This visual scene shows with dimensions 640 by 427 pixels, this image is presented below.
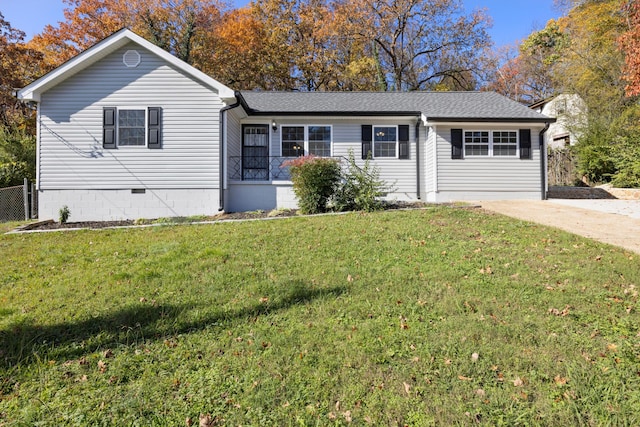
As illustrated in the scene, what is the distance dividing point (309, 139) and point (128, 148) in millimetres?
5815

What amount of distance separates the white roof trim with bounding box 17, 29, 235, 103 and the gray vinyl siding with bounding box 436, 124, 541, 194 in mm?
7629

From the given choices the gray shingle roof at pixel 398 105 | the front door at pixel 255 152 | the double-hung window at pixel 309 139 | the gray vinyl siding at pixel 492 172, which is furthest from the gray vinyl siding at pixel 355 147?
the gray vinyl siding at pixel 492 172

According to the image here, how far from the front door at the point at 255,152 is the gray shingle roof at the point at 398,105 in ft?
2.55

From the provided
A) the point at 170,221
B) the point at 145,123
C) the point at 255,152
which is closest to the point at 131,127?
the point at 145,123

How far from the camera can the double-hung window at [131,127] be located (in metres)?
10.7

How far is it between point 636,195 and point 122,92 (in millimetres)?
17635

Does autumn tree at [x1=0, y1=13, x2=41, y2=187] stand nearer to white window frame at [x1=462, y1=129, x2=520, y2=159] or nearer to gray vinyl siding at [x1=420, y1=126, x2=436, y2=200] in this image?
gray vinyl siding at [x1=420, y1=126, x2=436, y2=200]

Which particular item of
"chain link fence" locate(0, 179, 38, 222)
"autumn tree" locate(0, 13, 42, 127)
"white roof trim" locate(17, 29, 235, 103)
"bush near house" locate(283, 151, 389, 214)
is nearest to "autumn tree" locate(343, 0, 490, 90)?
"white roof trim" locate(17, 29, 235, 103)

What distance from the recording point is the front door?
12.8 metres

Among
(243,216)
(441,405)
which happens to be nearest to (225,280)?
(441,405)

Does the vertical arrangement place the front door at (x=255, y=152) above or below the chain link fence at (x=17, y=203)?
above

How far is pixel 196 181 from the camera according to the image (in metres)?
10.9

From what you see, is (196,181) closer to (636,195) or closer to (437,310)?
(437,310)

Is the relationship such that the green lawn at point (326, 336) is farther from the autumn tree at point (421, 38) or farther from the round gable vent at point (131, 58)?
the autumn tree at point (421, 38)
